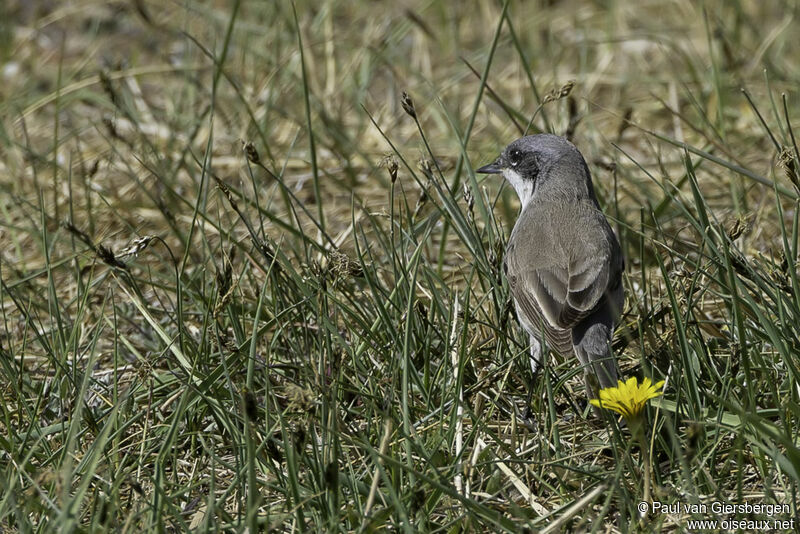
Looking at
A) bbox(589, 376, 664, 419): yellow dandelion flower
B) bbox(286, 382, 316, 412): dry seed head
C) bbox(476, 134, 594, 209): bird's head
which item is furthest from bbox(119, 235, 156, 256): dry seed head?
bbox(476, 134, 594, 209): bird's head

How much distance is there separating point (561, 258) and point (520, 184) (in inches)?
28.5

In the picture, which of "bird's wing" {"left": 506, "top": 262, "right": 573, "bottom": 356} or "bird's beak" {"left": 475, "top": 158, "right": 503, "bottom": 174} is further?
"bird's beak" {"left": 475, "top": 158, "right": 503, "bottom": 174}

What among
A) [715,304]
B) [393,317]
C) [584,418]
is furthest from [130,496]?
[715,304]

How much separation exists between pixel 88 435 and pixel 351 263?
3.78 feet

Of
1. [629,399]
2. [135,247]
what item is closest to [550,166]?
[629,399]

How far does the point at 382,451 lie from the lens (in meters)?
2.90

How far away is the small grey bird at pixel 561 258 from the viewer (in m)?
4.04

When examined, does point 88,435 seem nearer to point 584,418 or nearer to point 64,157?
point 584,418

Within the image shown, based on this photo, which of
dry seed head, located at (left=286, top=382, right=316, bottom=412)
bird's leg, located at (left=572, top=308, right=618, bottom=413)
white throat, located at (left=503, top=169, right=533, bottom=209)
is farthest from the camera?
white throat, located at (left=503, top=169, right=533, bottom=209)

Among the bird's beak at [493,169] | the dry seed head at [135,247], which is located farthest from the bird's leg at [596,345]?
the dry seed head at [135,247]

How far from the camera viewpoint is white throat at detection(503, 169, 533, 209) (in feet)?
16.5

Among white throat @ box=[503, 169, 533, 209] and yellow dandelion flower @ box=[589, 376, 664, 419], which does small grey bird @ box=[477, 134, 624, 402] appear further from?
yellow dandelion flower @ box=[589, 376, 664, 419]

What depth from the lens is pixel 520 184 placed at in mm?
5059

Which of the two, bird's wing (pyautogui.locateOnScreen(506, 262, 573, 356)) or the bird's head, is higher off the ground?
the bird's head
